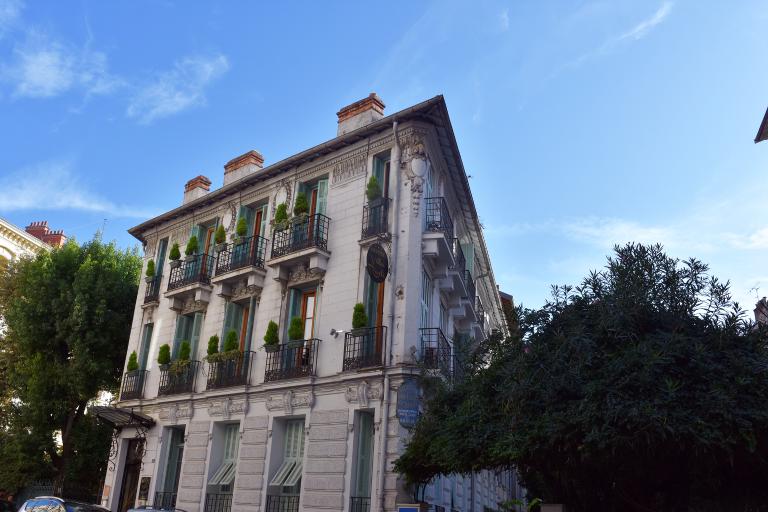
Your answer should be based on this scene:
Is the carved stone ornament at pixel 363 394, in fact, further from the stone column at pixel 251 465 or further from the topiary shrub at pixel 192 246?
the topiary shrub at pixel 192 246

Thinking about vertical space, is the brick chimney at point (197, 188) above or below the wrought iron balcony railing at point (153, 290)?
above

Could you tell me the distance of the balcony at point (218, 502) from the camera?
18.0 metres

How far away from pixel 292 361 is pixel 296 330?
83 cm

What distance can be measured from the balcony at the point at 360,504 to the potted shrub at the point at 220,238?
376 inches

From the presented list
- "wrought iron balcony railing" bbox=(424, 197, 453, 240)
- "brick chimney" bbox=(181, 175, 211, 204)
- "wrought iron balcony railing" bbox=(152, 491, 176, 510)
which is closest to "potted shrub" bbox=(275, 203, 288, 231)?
"wrought iron balcony railing" bbox=(424, 197, 453, 240)

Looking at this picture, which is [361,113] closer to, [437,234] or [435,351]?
[437,234]

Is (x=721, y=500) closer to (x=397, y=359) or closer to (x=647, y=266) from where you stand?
(x=647, y=266)

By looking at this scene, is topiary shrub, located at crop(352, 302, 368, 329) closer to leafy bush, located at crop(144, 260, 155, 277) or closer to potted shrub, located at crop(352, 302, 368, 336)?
potted shrub, located at crop(352, 302, 368, 336)

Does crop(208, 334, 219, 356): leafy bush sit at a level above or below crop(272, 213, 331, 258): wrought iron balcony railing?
below

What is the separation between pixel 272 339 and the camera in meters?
A: 18.3

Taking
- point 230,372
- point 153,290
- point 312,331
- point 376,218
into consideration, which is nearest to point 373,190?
point 376,218

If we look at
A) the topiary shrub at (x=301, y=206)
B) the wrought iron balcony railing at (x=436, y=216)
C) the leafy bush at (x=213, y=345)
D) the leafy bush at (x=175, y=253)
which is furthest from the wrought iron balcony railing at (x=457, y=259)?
the leafy bush at (x=175, y=253)

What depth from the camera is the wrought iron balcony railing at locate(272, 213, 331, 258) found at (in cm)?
1862

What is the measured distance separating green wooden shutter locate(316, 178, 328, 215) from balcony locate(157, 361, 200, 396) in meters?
6.09
